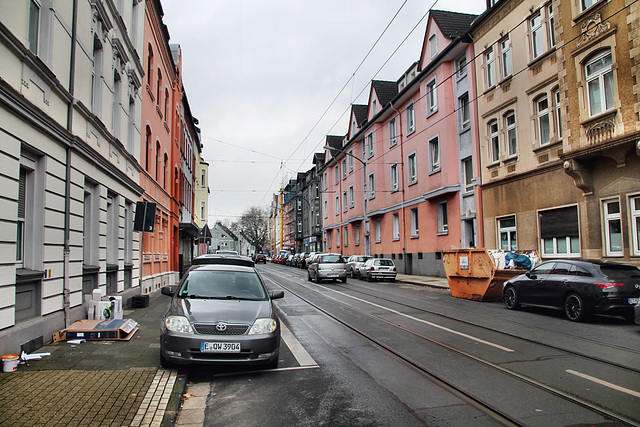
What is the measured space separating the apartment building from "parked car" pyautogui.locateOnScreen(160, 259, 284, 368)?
7.40 feet

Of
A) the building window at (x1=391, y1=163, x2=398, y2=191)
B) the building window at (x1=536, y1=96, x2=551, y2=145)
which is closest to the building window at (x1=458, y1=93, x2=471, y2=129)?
the building window at (x1=536, y1=96, x2=551, y2=145)

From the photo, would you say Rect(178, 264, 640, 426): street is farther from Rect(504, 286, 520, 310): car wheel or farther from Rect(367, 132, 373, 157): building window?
Rect(367, 132, 373, 157): building window

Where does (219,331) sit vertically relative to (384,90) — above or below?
below

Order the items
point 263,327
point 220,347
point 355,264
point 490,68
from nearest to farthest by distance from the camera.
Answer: point 220,347, point 263,327, point 490,68, point 355,264

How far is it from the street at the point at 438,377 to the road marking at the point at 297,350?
0.7 inches

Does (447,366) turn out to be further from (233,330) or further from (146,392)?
(146,392)

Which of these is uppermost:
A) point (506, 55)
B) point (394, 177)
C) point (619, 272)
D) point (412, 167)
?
point (506, 55)

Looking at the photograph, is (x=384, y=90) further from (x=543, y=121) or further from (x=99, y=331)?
(x=99, y=331)

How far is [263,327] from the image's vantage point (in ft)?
20.4

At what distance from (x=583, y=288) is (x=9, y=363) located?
10913mm

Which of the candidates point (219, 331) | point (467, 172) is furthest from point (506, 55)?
point (219, 331)

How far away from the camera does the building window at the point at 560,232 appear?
15797 mm

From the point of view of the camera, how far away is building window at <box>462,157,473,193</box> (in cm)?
2361

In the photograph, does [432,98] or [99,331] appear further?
[432,98]
